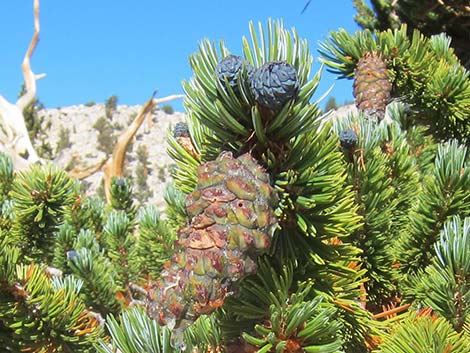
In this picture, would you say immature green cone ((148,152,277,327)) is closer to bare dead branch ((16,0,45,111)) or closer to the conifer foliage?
the conifer foliage

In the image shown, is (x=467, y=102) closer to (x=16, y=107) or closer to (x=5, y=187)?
(x=5, y=187)

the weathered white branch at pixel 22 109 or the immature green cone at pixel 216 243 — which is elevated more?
the weathered white branch at pixel 22 109

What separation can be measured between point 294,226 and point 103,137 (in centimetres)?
2676

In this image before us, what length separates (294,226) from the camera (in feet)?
2.17

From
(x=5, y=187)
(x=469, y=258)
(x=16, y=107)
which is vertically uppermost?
(x=16, y=107)

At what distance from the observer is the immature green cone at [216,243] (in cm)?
54

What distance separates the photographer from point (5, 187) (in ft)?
5.99

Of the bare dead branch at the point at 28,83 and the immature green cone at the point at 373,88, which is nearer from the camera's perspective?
the immature green cone at the point at 373,88

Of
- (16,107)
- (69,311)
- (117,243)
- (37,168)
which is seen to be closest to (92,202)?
(117,243)

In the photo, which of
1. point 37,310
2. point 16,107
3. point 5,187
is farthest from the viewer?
point 16,107

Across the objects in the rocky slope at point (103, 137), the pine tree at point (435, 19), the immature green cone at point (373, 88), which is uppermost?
the rocky slope at point (103, 137)

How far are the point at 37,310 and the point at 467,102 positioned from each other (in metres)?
0.98

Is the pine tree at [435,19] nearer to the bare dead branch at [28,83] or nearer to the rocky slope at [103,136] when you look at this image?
the bare dead branch at [28,83]

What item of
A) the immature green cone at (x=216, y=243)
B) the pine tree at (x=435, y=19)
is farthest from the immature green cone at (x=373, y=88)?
the pine tree at (x=435, y=19)
